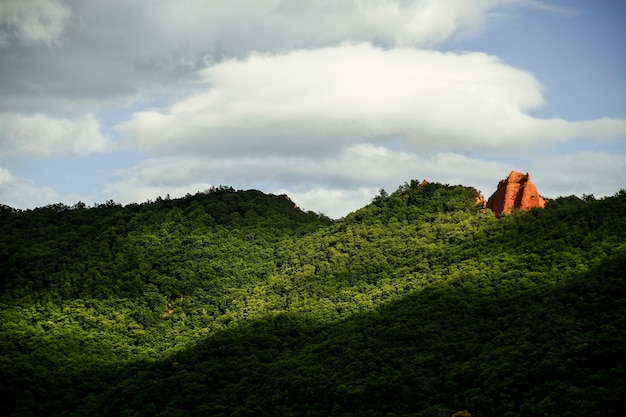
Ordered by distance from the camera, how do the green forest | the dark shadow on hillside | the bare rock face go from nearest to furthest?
the dark shadow on hillside < the green forest < the bare rock face

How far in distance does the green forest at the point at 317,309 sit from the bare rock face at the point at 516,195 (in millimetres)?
2316

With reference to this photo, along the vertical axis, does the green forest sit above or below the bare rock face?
below

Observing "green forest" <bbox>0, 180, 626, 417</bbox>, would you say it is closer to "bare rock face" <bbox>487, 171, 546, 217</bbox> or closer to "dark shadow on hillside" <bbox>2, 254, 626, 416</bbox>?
"dark shadow on hillside" <bbox>2, 254, 626, 416</bbox>

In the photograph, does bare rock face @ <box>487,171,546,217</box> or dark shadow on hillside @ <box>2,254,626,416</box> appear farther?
bare rock face @ <box>487,171,546,217</box>

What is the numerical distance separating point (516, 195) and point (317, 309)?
93.2 feet

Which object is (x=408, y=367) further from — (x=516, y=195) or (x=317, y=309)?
(x=516, y=195)

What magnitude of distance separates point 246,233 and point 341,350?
41.4m

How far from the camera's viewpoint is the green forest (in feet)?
216

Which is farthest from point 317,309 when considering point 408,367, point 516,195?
point 516,195

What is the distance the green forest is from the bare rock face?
2316 mm

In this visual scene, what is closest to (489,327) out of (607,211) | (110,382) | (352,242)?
(607,211)

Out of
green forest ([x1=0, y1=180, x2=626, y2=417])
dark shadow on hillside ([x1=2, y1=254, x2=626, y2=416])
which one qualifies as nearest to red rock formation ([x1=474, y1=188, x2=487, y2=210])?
green forest ([x1=0, y1=180, x2=626, y2=417])

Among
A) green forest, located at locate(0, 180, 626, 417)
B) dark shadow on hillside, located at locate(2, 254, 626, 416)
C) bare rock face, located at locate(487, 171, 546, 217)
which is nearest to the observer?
dark shadow on hillside, located at locate(2, 254, 626, 416)

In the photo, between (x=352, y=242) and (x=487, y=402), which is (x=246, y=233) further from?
(x=487, y=402)
